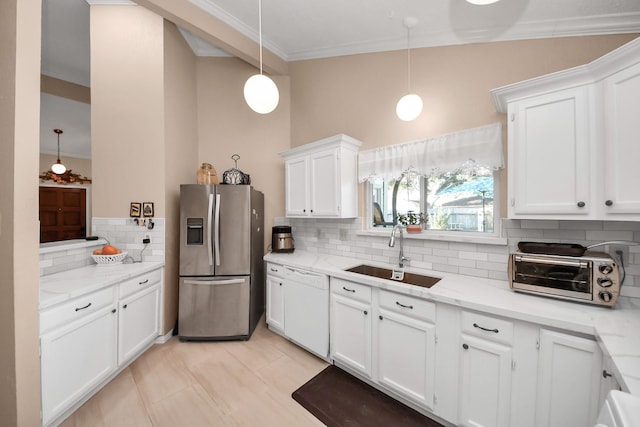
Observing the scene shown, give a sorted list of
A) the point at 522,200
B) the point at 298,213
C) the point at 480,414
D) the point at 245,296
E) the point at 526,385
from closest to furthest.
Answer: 1. the point at 526,385
2. the point at 480,414
3. the point at 522,200
4. the point at 245,296
5. the point at 298,213

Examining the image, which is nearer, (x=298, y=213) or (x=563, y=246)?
(x=563, y=246)

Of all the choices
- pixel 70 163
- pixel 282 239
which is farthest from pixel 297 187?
pixel 70 163

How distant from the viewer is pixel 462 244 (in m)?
2.12

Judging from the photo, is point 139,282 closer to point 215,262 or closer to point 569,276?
point 215,262

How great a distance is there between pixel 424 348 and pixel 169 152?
9.93ft

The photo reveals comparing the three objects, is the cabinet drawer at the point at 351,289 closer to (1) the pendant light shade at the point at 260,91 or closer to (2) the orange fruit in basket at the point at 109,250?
(1) the pendant light shade at the point at 260,91

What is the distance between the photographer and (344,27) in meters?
2.53

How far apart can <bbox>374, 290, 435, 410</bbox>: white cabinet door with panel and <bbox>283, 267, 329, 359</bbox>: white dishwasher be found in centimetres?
55

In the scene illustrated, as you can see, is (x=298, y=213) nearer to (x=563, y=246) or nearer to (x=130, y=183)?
(x=130, y=183)

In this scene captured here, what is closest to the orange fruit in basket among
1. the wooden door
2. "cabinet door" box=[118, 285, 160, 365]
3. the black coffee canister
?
"cabinet door" box=[118, 285, 160, 365]

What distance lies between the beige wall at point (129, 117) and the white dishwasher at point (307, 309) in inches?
67.7

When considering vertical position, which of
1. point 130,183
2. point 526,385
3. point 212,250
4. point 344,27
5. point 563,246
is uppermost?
point 344,27

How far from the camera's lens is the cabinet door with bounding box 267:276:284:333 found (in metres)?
2.70

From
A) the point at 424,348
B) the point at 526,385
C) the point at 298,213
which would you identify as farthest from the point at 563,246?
the point at 298,213
